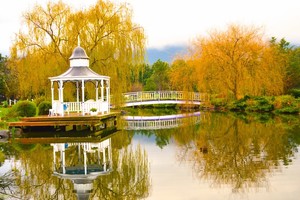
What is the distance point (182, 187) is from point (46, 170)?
3823 millimetres

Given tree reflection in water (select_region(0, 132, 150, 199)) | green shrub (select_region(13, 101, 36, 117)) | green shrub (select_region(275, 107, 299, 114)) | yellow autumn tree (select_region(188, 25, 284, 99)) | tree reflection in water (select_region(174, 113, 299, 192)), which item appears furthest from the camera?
yellow autumn tree (select_region(188, 25, 284, 99))

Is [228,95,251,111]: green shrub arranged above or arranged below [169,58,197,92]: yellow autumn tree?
below

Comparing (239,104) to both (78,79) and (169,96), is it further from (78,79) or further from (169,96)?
(78,79)

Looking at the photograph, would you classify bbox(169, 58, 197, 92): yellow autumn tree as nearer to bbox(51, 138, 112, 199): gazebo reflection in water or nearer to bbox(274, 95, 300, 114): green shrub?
bbox(274, 95, 300, 114): green shrub

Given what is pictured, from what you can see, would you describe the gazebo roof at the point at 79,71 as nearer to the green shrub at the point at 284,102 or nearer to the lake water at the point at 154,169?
the lake water at the point at 154,169

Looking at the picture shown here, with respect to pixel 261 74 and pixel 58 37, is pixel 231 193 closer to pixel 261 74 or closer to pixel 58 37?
pixel 58 37

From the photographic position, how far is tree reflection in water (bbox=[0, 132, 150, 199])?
316 inches

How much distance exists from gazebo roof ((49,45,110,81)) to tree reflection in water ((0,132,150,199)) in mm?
6900

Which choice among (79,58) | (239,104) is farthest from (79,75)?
(239,104)

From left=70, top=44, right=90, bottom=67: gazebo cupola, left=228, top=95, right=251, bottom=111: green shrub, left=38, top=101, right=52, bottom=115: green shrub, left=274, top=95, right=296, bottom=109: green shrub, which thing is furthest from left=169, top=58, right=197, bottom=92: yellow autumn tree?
left=70, top=44, right=90, bottom=67: gazebo cupola

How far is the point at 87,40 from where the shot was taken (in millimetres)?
25500

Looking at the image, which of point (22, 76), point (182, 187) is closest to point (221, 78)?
point (22, 76)

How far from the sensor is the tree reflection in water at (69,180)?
8.04m

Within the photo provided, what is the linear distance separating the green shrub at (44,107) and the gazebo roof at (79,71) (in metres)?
3.11
